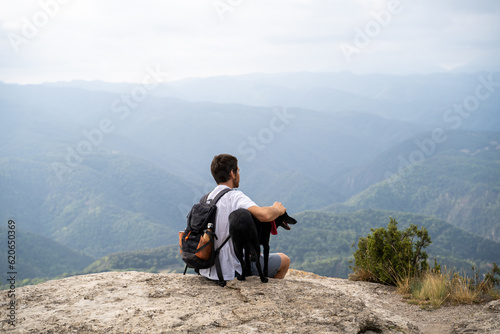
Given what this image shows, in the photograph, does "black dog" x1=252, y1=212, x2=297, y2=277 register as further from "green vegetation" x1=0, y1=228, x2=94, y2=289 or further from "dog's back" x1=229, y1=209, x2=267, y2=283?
"green vegetation" x1=0, y1=228, x2=94, y2=289

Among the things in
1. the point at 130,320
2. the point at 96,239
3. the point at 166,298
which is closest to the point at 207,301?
the point at 166,298

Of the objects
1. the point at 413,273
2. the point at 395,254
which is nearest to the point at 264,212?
the point at 395,254

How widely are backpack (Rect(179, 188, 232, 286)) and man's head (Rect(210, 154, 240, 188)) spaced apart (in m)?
0.15

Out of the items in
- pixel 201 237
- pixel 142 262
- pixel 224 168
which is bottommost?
pixel 142 262

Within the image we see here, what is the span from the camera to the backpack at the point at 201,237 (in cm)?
438

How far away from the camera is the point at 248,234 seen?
4281 millimetres

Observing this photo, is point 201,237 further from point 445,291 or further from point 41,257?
point 41,257

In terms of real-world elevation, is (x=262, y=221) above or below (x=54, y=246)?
above

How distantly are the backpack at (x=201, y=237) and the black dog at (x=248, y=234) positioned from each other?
0.21 m

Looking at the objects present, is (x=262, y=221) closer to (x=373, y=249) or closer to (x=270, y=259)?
(x=270, y=259)

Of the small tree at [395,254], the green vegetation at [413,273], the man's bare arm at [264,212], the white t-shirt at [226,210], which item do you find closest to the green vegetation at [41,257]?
the green vegetation at [413,273]

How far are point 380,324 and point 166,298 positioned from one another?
2332 mm

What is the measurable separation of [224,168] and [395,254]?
14.2 feet

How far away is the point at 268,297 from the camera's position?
4348mm
